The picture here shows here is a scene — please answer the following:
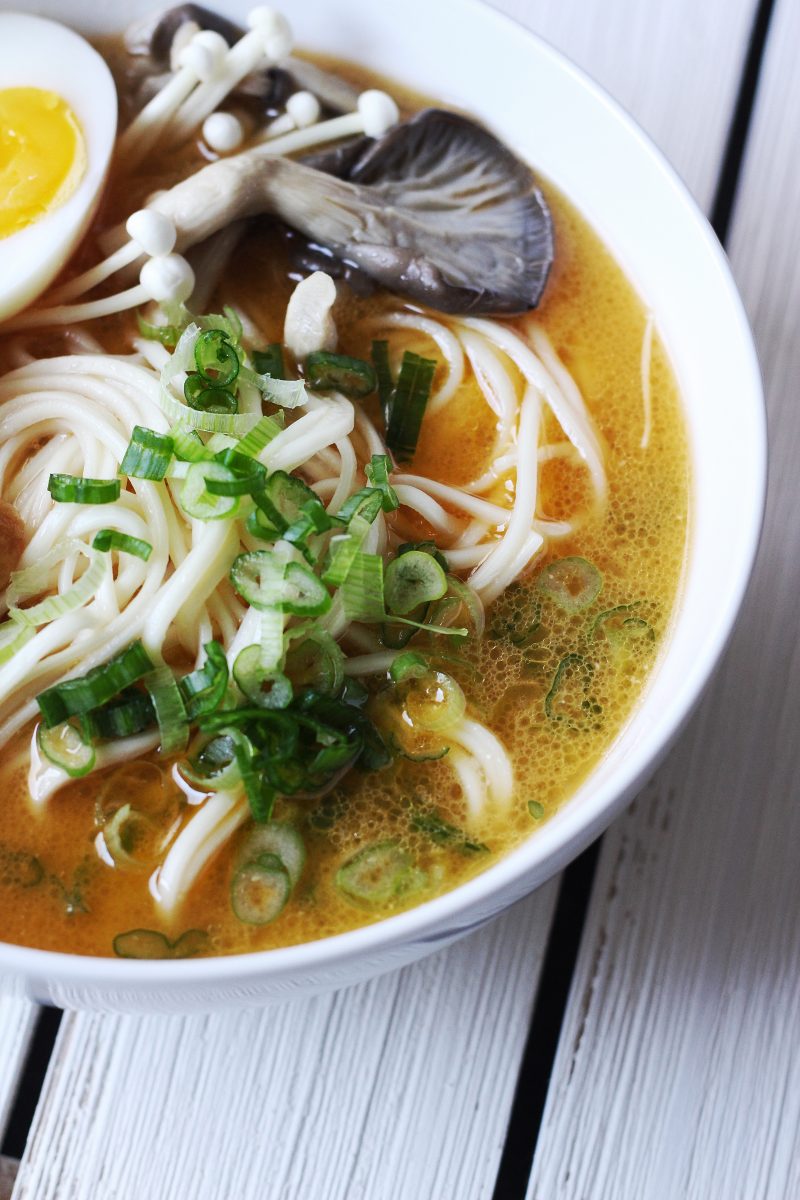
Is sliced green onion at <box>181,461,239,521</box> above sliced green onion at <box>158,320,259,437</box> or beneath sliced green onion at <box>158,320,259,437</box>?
beneath

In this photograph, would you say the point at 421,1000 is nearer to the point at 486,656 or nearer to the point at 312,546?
the point at 486,656

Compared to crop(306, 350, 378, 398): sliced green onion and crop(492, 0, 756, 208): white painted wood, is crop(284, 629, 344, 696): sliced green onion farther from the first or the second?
crop(492, 0, 756, 208): white painted wood

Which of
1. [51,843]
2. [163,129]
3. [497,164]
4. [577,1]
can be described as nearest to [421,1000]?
[51,843]

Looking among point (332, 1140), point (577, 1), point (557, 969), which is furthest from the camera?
point (577, 1)

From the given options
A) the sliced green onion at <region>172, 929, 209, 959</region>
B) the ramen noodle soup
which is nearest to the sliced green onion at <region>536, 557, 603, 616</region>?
the ramen noodle soup

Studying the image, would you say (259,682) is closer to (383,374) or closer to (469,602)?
(469,602)

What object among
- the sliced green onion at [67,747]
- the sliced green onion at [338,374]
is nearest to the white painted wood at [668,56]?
the sliced green onion at [338,374]
